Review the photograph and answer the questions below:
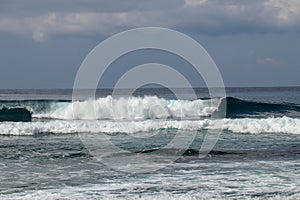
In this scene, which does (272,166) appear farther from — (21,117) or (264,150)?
(21,117)

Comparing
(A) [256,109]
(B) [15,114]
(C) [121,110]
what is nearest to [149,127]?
(C) [121,110]

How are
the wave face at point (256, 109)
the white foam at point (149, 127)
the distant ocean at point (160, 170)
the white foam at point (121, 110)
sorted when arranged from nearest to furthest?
the distant ocean at point (160, 170) → the white foam at point (149, 127) → the white foam at point (121, 110) → the wave face at point (256, 109)

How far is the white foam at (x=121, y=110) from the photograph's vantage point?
42250 millimetres

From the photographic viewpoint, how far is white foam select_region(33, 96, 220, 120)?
1663 inches

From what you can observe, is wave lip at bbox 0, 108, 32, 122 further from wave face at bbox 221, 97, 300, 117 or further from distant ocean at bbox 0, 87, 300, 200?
wave face at bbox 221, 97, 300, 117

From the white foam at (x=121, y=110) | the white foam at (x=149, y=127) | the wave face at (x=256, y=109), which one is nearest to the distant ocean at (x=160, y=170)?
the white foam at (x=149, y=127)

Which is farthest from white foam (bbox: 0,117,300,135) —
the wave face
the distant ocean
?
the wave face

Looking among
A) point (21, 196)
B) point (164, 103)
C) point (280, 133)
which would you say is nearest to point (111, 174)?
point (21, 196)

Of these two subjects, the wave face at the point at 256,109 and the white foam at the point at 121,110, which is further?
the wave face at the point at 256,109

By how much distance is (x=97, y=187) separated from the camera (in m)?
13.2

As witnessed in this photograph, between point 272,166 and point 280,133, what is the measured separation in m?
12.0

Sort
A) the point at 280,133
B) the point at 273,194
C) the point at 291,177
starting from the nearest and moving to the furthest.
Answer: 1. the point at 273,194
2. the point at 291,177
3. the point at 280,133

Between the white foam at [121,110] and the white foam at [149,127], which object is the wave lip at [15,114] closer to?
the white foam at [121,110]

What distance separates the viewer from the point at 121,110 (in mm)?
42844
